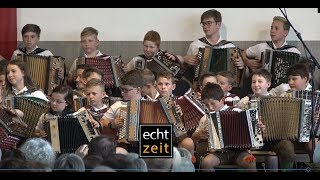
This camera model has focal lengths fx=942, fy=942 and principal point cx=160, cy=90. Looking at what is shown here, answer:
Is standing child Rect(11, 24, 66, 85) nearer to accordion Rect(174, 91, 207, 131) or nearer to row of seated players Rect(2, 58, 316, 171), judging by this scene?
row of seated players Rect(2, 58, 316, 171)

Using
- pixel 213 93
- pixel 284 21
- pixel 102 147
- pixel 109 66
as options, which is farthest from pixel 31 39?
pixel 102 147

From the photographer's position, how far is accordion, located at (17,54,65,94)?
7.09 metres

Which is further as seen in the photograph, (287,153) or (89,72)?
(89,72)

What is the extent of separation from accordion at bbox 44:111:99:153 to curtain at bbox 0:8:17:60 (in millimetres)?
1682

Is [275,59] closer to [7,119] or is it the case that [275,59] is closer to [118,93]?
[118,93]

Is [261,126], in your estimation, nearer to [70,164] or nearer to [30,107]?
[30,107]

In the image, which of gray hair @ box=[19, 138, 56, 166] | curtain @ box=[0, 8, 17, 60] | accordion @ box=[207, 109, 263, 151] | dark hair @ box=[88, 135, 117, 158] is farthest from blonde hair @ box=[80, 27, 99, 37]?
dark hair @ box=[88, 135, 117, 158]

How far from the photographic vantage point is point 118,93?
707 centimetres

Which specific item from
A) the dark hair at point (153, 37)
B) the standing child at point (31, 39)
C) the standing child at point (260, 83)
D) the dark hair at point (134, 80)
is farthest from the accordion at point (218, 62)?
the standing child at point (31, 39)

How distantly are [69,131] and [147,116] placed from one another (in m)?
0.51

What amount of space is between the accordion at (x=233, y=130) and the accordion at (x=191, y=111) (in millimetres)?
282

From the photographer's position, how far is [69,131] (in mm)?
6043

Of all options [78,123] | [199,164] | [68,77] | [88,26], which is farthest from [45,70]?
[199,164]

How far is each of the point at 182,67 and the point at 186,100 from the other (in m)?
0.92
